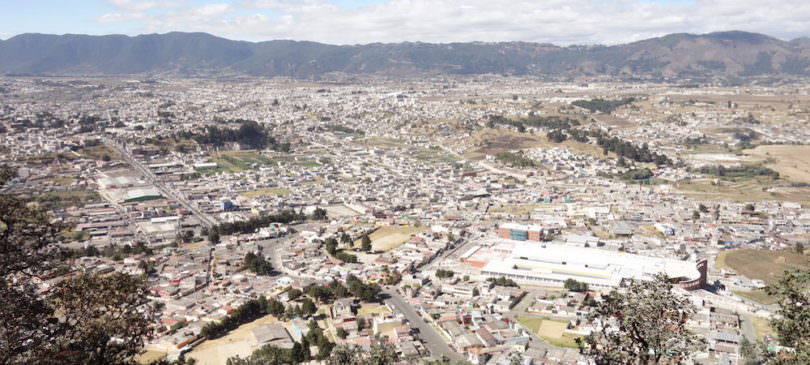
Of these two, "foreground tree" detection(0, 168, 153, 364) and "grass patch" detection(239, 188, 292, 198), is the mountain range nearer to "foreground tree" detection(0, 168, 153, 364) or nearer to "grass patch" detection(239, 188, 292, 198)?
"grass patch" detection(239, 188, 292, 198)

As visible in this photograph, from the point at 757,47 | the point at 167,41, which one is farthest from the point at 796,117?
the point at 167,41

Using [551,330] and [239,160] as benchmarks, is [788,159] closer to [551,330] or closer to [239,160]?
[551,330]

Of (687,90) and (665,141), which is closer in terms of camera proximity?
(665,141)

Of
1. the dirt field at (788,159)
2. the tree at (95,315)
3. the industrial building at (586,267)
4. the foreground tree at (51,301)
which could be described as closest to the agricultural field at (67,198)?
A: the industrial building at (586,267)

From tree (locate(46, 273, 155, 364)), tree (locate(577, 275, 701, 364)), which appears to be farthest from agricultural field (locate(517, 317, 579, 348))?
tree (locate(46, 273, 155, 364))

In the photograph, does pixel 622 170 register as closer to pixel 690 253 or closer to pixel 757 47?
pixel 690 253
